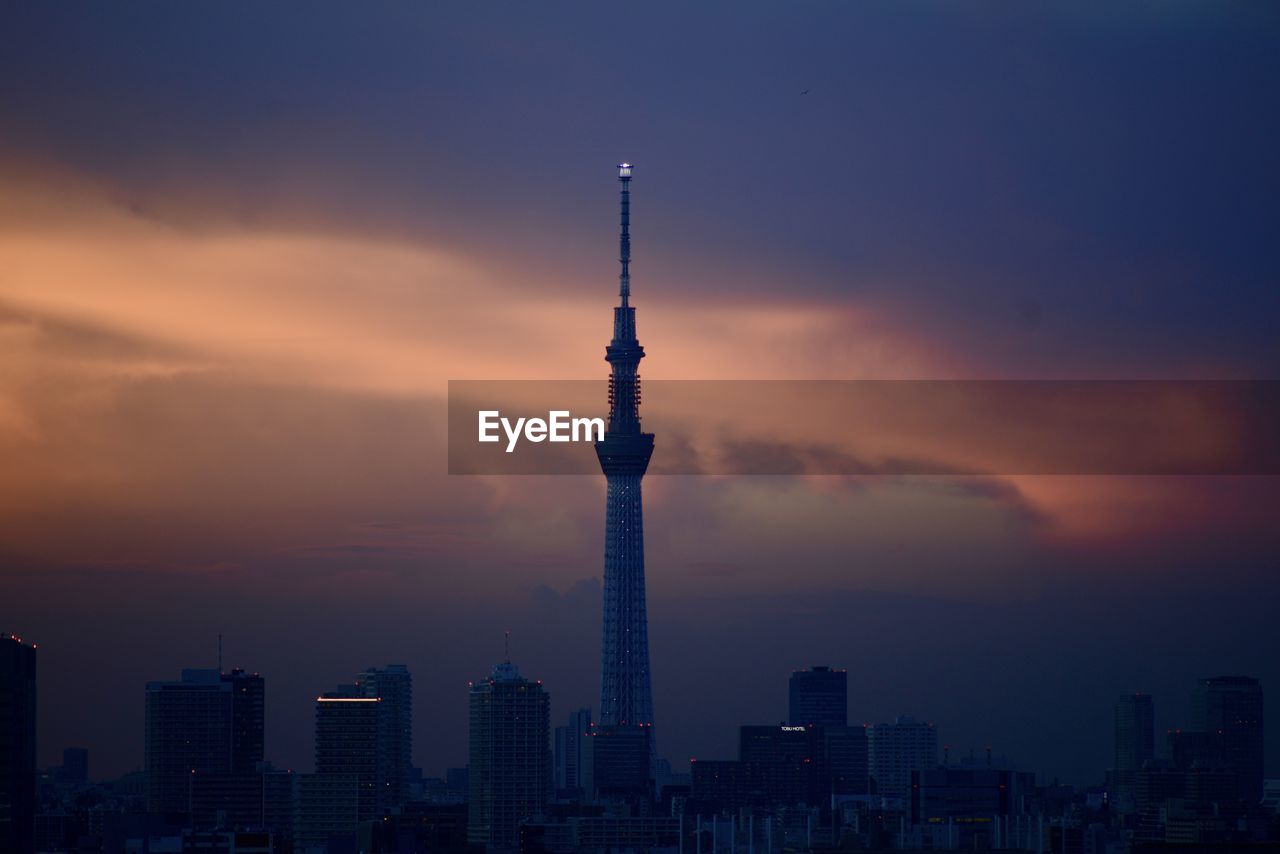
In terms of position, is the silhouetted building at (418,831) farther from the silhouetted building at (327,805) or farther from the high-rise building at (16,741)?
the high-rise building at (16,741)

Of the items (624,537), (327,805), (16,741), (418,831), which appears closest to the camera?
(16,741)

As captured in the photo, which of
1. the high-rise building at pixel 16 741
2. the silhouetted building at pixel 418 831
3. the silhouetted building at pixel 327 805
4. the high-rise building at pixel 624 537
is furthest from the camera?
the high-rise building at pixel 624 537

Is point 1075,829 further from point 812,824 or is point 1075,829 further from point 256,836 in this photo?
point 256,836

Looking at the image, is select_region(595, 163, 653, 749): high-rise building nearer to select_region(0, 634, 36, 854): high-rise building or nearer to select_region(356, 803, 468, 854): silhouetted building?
select_region(356, 803, 468, 854): silhouetted building

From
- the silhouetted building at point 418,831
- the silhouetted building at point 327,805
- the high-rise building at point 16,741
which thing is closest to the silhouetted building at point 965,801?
the silhouetted building at point 418,831

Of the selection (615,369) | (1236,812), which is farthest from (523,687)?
(1236,812)

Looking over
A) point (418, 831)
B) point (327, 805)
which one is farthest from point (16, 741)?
point (327, 805)

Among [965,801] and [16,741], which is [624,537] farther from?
[16,741]
